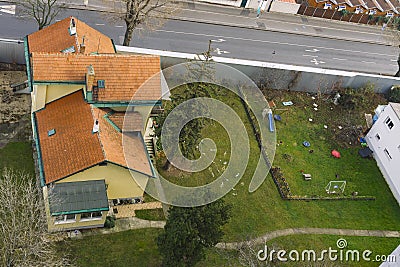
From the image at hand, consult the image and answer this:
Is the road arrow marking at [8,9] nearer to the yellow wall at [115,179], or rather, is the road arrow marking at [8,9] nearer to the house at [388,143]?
the yellow wall at [115,179]

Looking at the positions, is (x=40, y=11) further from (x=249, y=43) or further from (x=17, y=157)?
(x=249, y=43)

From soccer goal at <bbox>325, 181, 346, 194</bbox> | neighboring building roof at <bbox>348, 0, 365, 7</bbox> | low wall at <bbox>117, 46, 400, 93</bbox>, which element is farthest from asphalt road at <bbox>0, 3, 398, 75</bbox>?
soccer goal at <bbox>325, 181, 346, 194</bbox>

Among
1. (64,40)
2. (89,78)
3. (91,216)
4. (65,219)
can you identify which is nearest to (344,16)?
(64,40)

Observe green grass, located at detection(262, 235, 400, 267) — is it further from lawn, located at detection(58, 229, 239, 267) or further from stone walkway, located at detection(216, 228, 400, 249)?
lawn, located at detection(58, 229, 239, 267)

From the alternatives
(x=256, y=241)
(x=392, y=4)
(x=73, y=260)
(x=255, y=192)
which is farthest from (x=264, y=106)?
(x=392, y=4)

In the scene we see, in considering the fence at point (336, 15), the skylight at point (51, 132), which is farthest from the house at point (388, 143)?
the skylight at point (51, 132)

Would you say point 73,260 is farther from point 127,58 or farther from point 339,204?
Result: point 339,204
